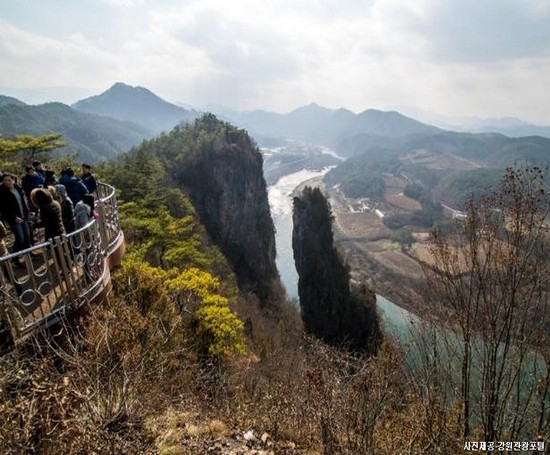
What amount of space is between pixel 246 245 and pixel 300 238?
16.0 m

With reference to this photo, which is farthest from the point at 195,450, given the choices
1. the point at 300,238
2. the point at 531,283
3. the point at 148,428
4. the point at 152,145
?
the point at 152,145

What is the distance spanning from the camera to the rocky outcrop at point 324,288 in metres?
58.3

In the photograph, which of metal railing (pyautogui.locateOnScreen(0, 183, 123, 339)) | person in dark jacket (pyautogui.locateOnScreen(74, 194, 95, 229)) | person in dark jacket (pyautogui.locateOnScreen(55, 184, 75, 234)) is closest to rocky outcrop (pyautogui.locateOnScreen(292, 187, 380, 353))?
person in dark jacket (pyautogui.locateOnScreen(55, 184, 75, 234))

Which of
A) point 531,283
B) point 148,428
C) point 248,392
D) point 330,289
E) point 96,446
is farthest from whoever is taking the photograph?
point 330,289

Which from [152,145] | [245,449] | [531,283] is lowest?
[245,449]

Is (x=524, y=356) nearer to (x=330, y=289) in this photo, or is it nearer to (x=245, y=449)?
(x=245, y=449)

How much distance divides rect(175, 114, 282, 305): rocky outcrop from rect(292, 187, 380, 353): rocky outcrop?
28.6 feet

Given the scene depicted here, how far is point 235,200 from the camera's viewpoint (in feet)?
281

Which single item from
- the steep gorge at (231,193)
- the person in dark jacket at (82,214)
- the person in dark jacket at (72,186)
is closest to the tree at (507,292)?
the person in dark jacket at (82,214)

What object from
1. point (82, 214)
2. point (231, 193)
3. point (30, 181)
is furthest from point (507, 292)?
point (231, 193)

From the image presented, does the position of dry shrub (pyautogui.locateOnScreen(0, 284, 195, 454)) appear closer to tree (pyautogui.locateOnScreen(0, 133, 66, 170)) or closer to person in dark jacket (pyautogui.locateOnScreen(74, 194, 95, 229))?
person in dark jacket (pyautogui.locateOnScreen(74, 194, 95, 229))

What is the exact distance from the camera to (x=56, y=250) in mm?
7219

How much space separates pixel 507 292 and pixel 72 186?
10.5 meters

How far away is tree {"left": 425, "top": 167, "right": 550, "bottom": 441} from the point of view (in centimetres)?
793
